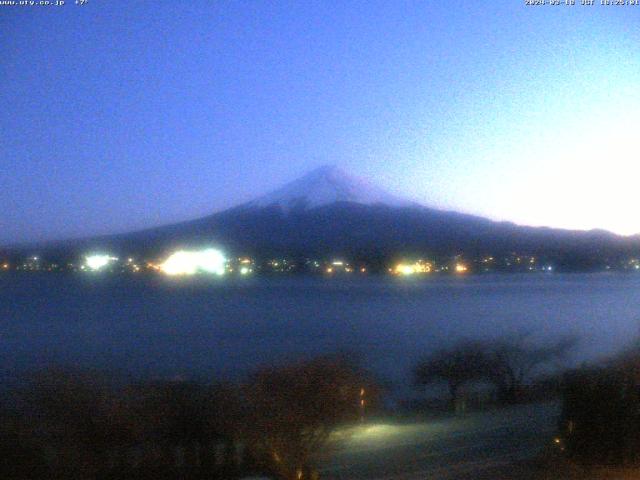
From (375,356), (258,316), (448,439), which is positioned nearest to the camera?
(448,439)

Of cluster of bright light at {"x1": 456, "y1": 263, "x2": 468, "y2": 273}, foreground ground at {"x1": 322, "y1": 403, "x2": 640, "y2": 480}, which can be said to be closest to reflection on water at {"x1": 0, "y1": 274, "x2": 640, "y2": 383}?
cluster of bright light at {"x1": 456, "y1": 263, "x2": 468, "y2": 273}

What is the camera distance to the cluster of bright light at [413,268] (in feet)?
141

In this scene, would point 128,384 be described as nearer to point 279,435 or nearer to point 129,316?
point 279,435

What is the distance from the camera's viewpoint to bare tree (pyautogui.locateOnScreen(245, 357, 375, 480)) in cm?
864

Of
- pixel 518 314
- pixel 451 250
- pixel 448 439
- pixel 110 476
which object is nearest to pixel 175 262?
pixel 451 250

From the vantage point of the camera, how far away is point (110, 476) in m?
9.73

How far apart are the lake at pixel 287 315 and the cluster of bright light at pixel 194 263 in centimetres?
190

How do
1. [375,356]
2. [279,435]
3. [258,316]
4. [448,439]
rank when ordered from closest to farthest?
[279,435]
[448,439]
[375,356]
[258,316]

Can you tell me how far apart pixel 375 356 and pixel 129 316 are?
19.4m

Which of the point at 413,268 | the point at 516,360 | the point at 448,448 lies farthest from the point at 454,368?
the point at 413,268

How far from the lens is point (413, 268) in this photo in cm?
4362

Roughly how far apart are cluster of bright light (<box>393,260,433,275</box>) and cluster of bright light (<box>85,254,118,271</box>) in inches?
620

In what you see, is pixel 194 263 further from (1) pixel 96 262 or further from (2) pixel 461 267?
(2) pixel 461 267

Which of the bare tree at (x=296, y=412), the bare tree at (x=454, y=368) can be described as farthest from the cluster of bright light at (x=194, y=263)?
the bare tree at (x=296, y=412)
